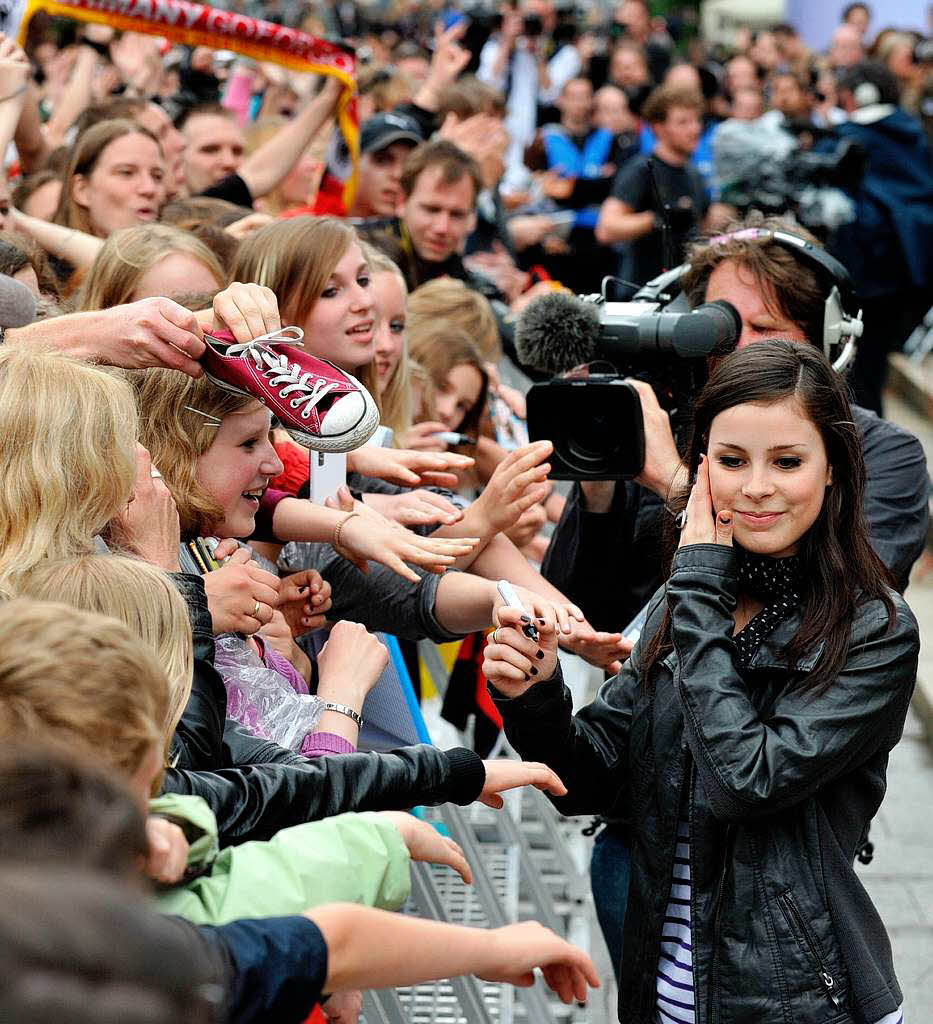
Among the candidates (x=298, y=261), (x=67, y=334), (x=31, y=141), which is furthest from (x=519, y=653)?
(x=31, y=141)

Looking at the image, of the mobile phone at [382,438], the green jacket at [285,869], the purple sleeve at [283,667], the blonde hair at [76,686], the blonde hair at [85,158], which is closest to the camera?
the blonde hair at [76,686]

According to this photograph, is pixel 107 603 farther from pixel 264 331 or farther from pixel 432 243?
pixel 432 243

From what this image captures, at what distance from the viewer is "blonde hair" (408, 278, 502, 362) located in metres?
4.52

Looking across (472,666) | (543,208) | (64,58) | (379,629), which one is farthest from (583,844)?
(64,58)

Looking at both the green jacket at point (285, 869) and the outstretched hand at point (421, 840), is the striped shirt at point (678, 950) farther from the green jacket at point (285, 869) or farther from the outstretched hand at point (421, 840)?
the green jacket at point (285, 869)

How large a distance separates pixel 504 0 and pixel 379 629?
1730cm

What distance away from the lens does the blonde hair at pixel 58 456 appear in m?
2.01

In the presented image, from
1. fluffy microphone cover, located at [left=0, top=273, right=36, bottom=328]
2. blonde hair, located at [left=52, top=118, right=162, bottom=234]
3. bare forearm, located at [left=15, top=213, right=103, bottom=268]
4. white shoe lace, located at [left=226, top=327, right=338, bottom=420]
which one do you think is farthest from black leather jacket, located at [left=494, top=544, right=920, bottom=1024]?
blonde hair, located at [left=52, top=118, right=162, bottom=234]

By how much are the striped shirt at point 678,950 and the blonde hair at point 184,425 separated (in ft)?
3.33

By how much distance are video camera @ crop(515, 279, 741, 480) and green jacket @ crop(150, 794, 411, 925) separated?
126cm

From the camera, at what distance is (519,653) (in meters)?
2.35

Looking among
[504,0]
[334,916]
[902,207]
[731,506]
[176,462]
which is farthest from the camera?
[504,0]

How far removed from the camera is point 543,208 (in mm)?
9547

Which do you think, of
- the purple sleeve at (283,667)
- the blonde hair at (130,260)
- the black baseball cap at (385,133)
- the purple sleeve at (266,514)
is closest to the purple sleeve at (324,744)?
the purple sleeve at (283,667)
